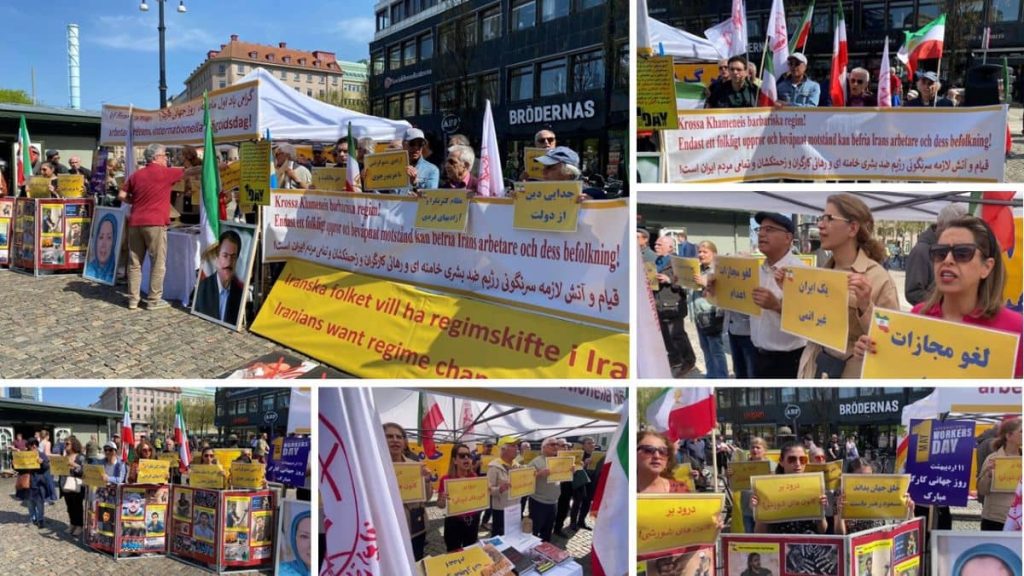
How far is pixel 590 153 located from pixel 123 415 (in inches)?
824

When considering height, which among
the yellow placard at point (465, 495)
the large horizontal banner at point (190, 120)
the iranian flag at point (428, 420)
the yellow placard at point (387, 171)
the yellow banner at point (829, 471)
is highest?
the large horizontal banner at point (190, 120)

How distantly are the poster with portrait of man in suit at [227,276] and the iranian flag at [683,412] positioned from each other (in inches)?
174

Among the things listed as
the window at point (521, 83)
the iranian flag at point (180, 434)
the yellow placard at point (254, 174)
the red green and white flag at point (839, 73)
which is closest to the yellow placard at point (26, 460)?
the iranian flag at point (180, 434)

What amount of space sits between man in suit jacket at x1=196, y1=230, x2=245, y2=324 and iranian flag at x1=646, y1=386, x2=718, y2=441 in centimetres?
447

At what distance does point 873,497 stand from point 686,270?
1.67m

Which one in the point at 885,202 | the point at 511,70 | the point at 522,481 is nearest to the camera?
the point at 885,202

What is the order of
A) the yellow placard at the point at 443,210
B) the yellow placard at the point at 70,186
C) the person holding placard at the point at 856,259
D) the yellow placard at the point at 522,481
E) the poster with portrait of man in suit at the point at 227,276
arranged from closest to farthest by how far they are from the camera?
1. the person holding placard at the point at 856,259
2. the yellow placard at the point at 522,481
3. the yellow placard at the point at 443,210
4. the poster with portrait of man in suit at the point at 227,276
5. the yellow placard at the point at 70,186

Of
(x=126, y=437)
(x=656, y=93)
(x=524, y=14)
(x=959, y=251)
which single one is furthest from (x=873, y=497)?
(x=524, y=14)

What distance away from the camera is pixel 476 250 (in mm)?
5414

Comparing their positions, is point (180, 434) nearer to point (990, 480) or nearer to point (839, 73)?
point (990, 480)

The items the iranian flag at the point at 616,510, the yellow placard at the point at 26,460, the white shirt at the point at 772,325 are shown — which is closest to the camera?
the iranian flag at the point at 616,510

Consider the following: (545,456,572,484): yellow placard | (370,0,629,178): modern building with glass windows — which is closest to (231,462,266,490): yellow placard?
(545,456,572,484): yellow placard

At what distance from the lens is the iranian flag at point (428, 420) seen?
4555 mm

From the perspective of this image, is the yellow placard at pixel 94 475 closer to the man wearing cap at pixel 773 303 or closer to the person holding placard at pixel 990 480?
the man wearing cap at pixel 773 303
